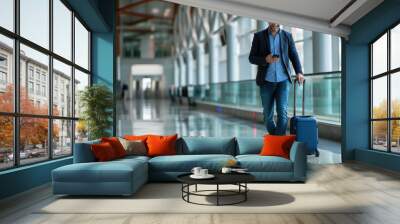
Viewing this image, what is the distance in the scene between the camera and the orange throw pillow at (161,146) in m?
→ 8.00

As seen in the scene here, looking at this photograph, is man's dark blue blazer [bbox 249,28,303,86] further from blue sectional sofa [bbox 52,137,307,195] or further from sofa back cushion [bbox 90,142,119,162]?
sofa back cushion [bbox 90,142,119,162]

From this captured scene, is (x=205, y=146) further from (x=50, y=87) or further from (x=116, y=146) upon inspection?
(x=50, y=87)

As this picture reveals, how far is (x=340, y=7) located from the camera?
8.12 meters

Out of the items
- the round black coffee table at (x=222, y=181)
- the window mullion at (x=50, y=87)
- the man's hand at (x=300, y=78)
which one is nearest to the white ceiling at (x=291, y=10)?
the man's hand at (x=300, y=78)

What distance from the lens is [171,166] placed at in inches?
286

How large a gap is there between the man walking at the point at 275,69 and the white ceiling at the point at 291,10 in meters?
0.25

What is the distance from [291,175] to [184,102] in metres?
36.3

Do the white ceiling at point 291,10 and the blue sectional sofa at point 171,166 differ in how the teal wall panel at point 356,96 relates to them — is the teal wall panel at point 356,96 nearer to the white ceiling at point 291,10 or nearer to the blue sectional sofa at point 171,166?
the white ceiling at point 291,10

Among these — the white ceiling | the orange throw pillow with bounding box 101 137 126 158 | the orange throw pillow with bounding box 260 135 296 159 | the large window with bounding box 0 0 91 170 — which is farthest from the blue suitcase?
the large window with bounding box 0 0 91 170

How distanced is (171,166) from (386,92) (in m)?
4.37

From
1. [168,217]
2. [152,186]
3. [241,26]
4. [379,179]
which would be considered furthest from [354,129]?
[241,26]

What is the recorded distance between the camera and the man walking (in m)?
8.76

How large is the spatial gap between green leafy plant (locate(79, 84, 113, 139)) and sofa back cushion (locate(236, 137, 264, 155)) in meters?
2.99

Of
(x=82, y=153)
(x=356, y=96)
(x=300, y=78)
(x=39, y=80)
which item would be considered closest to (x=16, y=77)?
(x=39, y=80)
